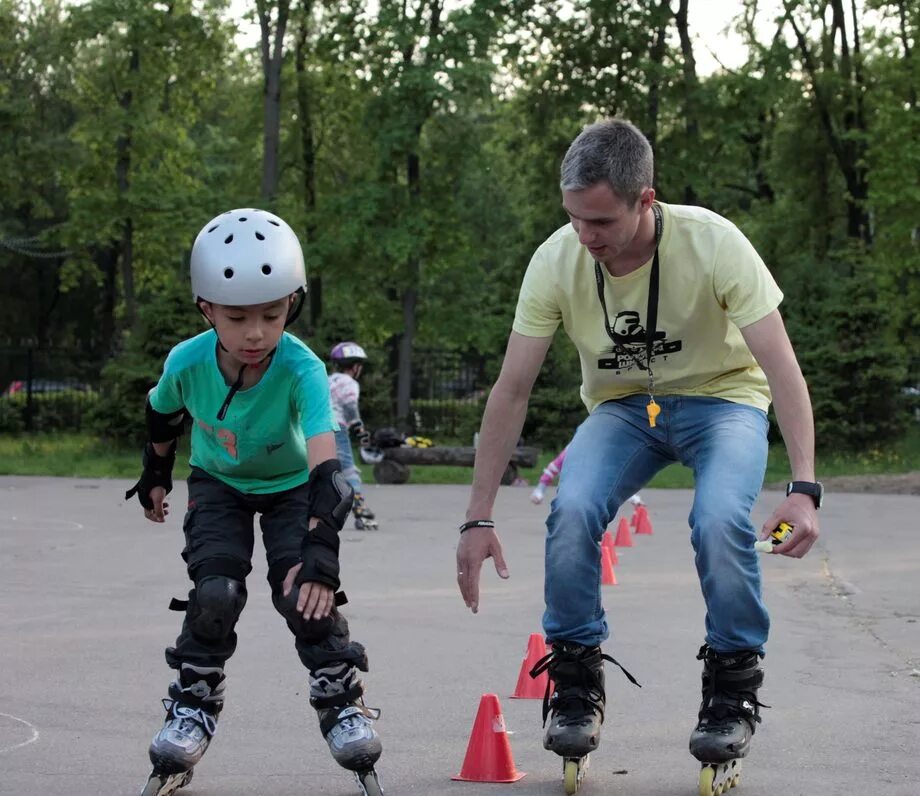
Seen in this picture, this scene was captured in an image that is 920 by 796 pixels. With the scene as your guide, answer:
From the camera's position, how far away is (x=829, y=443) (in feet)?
76.8

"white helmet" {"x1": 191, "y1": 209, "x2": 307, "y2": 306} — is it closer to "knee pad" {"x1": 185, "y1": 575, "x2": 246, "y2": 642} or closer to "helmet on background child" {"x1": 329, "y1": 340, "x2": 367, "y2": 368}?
"knee pad" {"x1": 185, "y1": 575, "x2": 246, "y2": 642}

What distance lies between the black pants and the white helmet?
0.62 m

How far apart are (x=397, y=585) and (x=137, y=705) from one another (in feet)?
13.0

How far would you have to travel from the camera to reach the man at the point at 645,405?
4.05 m

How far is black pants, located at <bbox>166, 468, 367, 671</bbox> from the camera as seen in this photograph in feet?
13.9

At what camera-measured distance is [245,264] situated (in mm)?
4211

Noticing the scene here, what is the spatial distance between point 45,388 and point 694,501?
2783 cm

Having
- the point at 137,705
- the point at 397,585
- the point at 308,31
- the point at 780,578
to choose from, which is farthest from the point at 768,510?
the point at 308,31

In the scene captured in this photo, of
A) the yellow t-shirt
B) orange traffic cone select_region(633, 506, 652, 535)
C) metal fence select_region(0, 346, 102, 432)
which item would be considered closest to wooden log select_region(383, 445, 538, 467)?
orange traffic cone select_region(633, 506, 652, 535)

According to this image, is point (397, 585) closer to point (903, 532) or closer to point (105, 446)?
point (903, 532)

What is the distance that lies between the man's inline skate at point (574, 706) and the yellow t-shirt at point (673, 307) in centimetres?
82

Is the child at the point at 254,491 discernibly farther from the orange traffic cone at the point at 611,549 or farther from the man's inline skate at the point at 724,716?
the orange traffic cone at the point at 611,549

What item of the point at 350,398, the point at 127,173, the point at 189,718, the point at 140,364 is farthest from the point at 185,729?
the point at 127,173

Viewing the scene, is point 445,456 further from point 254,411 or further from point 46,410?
point 254,411
